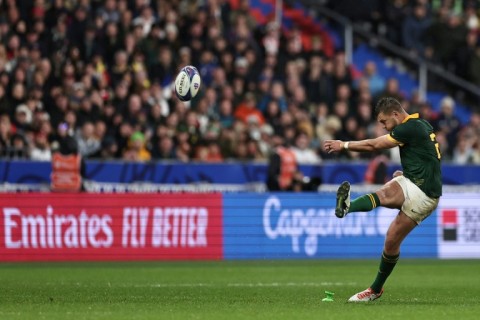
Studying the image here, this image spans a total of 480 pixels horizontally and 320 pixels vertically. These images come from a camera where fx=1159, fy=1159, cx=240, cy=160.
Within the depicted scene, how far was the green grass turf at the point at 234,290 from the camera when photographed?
12.0 m

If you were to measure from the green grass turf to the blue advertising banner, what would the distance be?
55cm

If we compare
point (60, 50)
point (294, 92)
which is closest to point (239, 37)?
point (294, 92)

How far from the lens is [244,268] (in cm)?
2009

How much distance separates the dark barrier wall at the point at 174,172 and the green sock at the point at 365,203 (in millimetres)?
10835

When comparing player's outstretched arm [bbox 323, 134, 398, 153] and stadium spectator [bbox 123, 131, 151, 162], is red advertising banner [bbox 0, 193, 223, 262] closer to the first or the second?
stadium spectator [bbox 123, 131, 151, 162]

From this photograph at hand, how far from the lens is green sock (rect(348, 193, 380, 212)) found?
43.0 ft

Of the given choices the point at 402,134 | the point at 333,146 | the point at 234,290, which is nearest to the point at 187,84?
the point at 234,290

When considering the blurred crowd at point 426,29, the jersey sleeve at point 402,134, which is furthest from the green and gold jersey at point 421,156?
the blurred crowd at point 426,29

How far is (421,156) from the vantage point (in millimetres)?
13258

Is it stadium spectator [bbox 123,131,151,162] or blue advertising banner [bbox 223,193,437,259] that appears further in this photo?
stadium spectator [bbox 123,131,151,162]

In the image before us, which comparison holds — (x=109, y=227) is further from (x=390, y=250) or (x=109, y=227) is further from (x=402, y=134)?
(x=402, y=134)

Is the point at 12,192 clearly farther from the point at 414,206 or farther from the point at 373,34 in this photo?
the point at 373,34

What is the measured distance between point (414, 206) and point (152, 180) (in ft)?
36.7

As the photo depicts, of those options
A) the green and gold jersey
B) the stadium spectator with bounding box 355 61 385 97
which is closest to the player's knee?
the green and gold jersey
